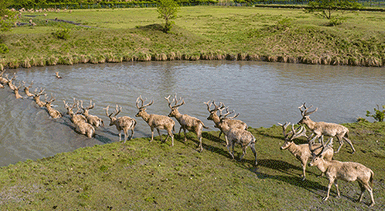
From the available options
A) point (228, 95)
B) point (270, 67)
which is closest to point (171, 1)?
point (270, 67)

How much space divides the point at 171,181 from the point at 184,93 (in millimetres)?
16029

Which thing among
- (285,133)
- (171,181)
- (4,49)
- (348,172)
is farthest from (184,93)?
(4,49)

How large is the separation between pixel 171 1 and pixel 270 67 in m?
24.6

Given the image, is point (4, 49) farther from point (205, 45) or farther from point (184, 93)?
point (205, 45)

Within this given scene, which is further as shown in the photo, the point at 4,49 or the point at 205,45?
the point at 205,45

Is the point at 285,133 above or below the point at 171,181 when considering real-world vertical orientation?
above

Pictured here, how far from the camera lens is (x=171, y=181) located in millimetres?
12125

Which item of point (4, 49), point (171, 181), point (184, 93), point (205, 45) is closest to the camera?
point (171, 181)

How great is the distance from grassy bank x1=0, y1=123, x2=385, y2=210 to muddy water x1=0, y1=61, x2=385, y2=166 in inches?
129

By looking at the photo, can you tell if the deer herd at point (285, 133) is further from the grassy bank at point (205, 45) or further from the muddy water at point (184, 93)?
the grassy bank at point (205, 45)

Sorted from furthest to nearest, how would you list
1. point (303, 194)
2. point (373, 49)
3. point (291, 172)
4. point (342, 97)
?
point (373, 49), point (342, 97), point (291, 172), point (303, 194)

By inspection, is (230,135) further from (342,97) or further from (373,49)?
(373,49)

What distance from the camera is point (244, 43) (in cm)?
5122

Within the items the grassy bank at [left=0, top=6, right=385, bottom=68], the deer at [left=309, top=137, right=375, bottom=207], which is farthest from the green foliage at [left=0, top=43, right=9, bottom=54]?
the deer at [left=309, top=137, right=375, bottom=207]
